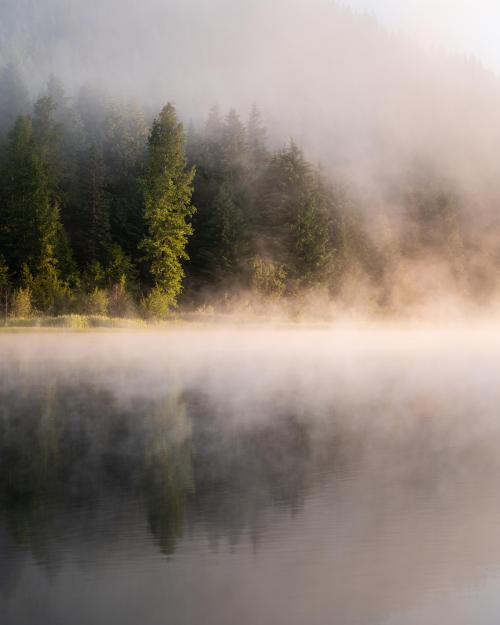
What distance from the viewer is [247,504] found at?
9.72 metres

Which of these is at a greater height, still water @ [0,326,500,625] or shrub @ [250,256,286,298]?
shrub @ [250,256,286,298]

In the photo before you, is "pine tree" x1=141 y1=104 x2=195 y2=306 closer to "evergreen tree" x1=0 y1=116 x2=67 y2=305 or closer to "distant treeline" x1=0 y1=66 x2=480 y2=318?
"distant treeline" x1=0 y1=66 x2=480 y2=318

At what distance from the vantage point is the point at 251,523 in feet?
29.2

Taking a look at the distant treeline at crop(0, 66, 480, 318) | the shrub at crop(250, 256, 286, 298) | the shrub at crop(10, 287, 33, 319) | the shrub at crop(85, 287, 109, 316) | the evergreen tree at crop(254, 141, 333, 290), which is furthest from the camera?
the evergreen tree at crop(254, 141, 333, 290)

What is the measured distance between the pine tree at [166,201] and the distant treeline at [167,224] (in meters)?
0.08

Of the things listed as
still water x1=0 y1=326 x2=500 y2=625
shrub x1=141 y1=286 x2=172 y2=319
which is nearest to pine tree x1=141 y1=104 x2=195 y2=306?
shrub x1=141 y1=286 x2=172 y2=319

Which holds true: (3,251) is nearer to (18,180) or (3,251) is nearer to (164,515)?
(18,180)

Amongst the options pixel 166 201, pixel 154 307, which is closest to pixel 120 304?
pixel 154 307

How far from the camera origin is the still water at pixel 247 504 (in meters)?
6.79

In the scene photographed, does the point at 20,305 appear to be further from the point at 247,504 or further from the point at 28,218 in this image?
the point at 247,504

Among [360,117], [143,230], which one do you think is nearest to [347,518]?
[143,230]

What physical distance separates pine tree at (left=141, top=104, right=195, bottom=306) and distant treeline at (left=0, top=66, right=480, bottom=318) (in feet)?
0.26

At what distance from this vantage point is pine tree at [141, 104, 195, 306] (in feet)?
165

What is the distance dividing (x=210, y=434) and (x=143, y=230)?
4856 centimetres
